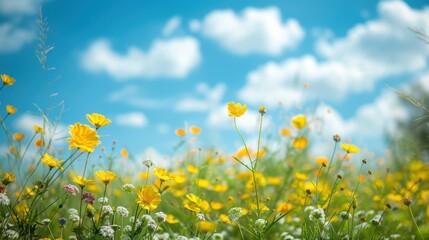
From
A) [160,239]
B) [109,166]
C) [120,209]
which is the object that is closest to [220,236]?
[160,239]

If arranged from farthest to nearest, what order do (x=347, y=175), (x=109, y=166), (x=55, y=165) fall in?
(x=347, y=175), (x=109, y=166), (x=55, y=165)

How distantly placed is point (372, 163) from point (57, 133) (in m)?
4.14

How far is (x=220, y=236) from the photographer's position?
6.94 feet

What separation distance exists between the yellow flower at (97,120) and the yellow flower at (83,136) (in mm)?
108

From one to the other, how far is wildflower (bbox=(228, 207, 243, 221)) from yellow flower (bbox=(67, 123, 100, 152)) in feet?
2.07

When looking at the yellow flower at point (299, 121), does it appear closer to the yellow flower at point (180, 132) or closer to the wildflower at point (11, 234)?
the yellow flower at point (180, 132)

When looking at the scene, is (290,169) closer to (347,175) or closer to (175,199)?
(175,199)

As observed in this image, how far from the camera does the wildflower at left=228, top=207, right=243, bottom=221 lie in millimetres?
1634

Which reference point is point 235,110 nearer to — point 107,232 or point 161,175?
point 161,175

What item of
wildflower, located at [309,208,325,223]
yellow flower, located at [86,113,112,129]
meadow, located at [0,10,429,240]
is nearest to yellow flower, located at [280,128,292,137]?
meadow, located at [0,10,429,240]

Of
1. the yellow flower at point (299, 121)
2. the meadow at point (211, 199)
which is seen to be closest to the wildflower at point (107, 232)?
the meadow at point (211, 199)

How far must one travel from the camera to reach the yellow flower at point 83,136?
4.82 feet

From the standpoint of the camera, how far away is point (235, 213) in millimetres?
1714

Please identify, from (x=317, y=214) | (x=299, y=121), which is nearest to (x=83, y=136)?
(x=317, y=214)
